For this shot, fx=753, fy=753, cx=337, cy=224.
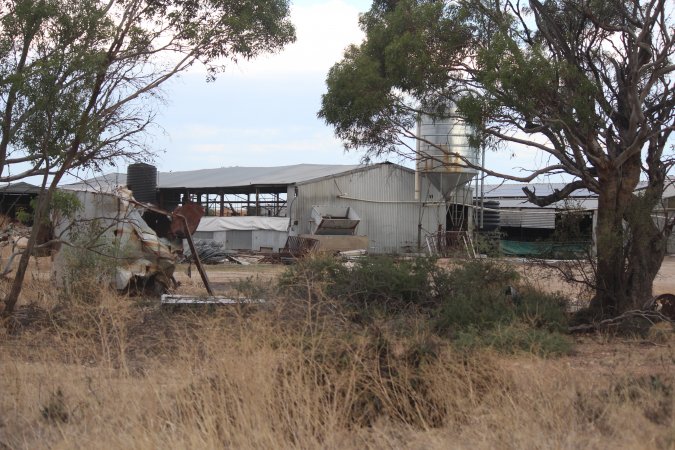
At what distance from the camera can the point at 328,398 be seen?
6.53 meters

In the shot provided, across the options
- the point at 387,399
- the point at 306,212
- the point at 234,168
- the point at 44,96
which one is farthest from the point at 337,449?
the point at 234,168

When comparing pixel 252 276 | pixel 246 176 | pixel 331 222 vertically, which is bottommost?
pixel 252 276

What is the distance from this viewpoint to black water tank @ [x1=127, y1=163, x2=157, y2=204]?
107 feet

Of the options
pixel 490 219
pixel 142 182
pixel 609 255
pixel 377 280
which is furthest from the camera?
pixel 490 219

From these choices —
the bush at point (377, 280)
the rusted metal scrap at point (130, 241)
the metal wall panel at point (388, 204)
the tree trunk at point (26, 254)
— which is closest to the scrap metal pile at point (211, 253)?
the metal wall panel at point (388, 204)

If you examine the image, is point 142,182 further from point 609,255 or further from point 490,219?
point 609,255

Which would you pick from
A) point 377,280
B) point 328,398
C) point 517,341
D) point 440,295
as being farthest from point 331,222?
point 328,398

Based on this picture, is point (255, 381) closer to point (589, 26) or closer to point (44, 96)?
point (44, 96)

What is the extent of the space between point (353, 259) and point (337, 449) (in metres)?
8.30

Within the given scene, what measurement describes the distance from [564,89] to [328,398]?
822 centimetres

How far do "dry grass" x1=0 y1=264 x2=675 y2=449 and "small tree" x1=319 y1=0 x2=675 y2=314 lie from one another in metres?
4.40

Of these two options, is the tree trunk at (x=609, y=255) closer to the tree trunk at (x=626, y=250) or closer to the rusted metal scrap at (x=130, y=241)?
the tree trunk at (x=626, y=250)

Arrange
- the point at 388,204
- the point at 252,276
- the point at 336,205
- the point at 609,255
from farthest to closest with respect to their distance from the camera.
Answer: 1. the point at 388,204
2. the point at 336,205
3. the point at 252,276
4. the point at 609,255

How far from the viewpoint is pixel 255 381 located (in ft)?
21.2
